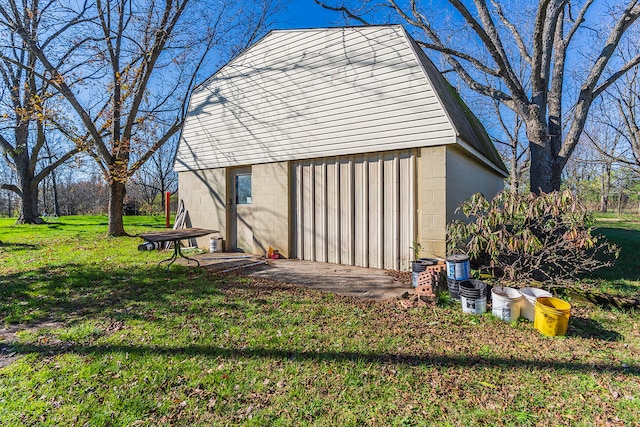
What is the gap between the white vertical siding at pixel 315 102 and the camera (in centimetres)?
555

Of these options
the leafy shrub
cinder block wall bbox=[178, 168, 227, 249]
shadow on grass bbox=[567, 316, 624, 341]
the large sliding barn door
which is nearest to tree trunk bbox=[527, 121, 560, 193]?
the leafy shrub

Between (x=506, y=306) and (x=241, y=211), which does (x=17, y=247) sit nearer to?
(x=241, y=211)

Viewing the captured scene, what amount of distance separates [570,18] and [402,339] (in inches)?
407

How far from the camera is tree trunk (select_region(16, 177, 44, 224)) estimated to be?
15.5m

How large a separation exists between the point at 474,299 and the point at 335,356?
2123 mm

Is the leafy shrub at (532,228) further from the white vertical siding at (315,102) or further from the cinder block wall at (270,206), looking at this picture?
the cinder block wall at (270,206)

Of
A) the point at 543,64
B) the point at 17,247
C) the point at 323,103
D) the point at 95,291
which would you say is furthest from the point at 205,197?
the point at 543,64

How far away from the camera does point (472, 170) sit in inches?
277

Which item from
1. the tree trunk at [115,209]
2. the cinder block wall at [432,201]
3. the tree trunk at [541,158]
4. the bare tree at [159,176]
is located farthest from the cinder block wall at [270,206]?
the bare tree at [159,176]

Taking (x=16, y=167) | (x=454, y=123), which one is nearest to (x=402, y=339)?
(x=454, y=123)

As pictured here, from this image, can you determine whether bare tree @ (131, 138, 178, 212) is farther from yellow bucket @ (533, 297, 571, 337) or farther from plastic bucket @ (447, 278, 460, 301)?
yellow bucket @ (533, 297, 571, 337)

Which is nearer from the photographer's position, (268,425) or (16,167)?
(268,425)

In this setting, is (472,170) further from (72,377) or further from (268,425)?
(72,377)

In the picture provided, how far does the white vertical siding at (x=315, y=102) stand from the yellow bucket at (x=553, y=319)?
9.83 ft
